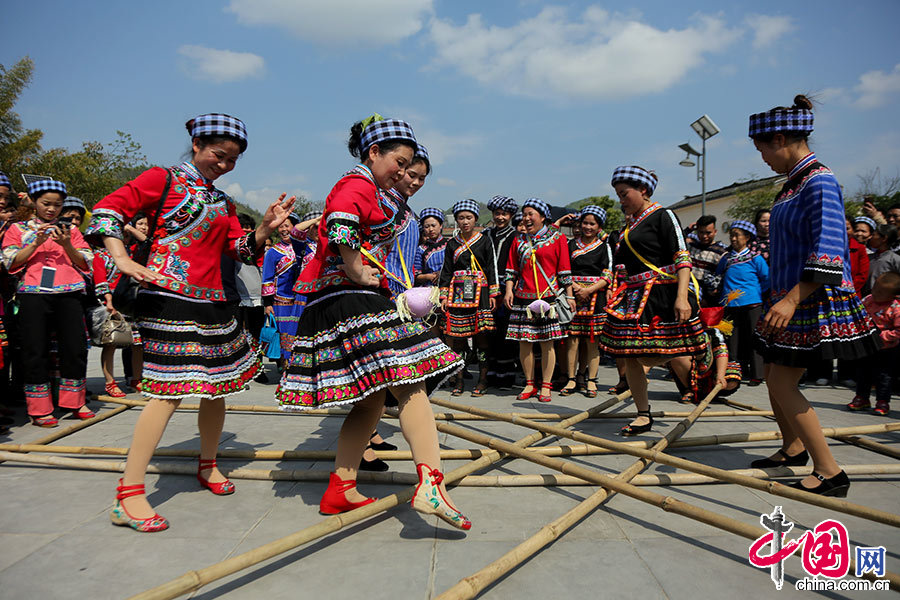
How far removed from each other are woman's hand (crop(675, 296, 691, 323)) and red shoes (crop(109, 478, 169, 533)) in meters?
3.47

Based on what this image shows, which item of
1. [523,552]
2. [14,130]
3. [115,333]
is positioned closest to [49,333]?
[115,333]

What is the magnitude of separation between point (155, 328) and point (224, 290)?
15.6 inches

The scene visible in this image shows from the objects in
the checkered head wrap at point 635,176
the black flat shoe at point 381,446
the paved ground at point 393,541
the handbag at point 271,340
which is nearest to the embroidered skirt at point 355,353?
the paved ground at point 393,541

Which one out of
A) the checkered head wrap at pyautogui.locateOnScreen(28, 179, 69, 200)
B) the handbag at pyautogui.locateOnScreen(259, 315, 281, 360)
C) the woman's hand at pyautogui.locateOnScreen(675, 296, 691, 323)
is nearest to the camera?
the woman's hand at pyautogui.locateOnScreen(675, 296, 691, 323)

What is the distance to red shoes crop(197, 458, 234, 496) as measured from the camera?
9.94 ft

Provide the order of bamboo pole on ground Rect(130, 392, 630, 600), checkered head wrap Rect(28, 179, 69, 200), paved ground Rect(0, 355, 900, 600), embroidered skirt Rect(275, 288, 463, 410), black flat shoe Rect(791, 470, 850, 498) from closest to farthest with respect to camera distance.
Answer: bamboo pole on ground Rect(130, 392, 630, 600) → paved ground Rect(0, 355, 900, 600) → embroidered skirt Rect(275, 288, 463, 410) → black flat shoe Rect(791, 470, 850, 498) → checkered head wrap Rect(28, 179, 69, 200)

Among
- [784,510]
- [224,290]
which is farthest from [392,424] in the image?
[784,510]

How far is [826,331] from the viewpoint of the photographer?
2857 millimetres

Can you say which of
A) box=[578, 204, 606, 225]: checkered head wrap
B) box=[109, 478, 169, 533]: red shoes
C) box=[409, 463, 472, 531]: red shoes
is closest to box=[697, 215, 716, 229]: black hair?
box=[578, 204, 606, 225]: checkered head wrap

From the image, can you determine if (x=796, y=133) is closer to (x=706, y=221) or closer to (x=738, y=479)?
(x=738, y=479)

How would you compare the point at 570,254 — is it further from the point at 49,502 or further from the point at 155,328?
the point at 49,502

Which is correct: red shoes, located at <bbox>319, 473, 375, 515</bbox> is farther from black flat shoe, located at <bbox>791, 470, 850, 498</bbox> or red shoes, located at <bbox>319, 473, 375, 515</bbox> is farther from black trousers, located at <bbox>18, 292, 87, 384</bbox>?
black trousers, located at <bbox>18, 292, 87, 384</bbox>

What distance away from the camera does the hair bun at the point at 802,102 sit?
3010 millimetres

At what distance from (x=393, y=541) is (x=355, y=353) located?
880mm
